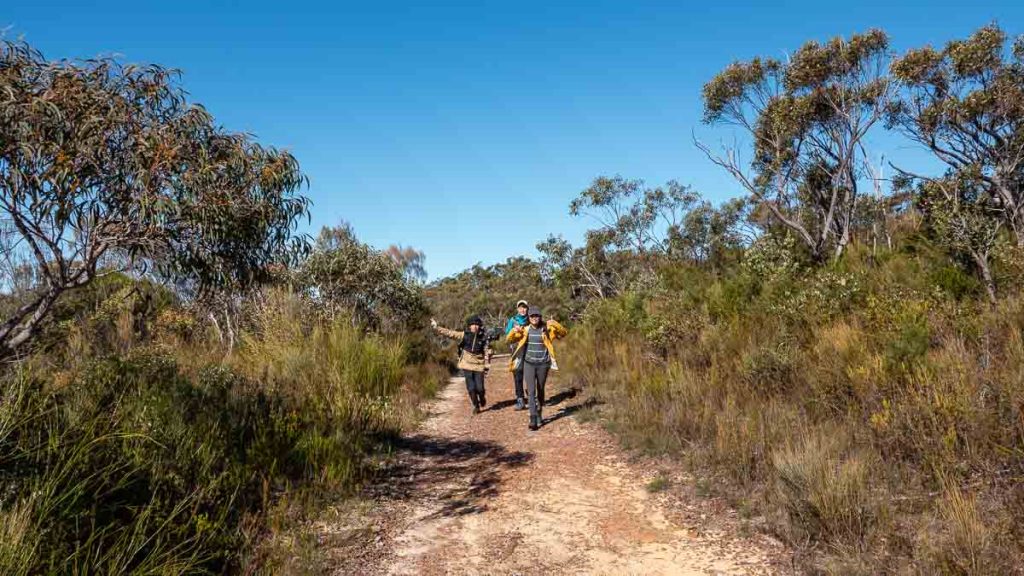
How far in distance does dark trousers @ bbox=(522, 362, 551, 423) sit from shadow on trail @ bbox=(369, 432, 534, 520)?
92 cm

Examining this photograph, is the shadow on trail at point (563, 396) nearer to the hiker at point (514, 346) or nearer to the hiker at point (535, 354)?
the hiker at point (514, 346)

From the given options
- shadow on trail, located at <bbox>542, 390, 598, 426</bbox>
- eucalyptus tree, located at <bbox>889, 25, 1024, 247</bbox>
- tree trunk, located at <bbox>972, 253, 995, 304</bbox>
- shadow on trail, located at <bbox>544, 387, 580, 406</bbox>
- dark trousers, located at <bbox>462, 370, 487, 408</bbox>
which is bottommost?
shadow on trail, located at <bbox>542, 390, 598, 426</bbox>

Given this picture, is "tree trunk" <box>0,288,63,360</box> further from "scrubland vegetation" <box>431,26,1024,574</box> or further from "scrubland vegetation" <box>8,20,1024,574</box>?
"scrubland vegetation" <box>431,26,1024,574</box>

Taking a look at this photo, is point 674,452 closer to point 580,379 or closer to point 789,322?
point 789,322

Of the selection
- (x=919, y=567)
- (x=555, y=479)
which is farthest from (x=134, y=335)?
(x=919, y=567)

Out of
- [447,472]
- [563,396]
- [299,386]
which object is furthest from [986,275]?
[299,386]

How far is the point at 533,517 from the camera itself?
16.2ft

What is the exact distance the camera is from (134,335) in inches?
451

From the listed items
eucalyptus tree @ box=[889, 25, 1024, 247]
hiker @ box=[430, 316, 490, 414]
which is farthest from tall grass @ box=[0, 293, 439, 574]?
eucalyptus tree @ box=[889, 25, 1024, 247]

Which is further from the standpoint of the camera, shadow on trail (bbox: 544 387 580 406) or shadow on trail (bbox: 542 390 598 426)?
shadow on trail (bbox: 544 387 580 406)

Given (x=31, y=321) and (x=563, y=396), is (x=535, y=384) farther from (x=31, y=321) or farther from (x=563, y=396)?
(x=31, y=321)

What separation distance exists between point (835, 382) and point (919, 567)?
9.81 ft

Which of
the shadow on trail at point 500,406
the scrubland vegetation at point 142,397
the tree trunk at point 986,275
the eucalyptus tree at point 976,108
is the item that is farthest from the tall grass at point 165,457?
the eucalyptus tree at point 976,108

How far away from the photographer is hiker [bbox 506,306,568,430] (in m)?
8.50
